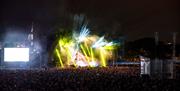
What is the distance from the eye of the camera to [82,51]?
8438cm

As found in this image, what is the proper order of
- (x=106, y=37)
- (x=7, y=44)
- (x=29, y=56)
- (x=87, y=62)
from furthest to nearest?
(x=106, y=37) < (x=7, y=44) < (x=87, y=62) < (x=29, y=56)

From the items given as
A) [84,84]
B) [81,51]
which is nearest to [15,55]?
→ [81,51]

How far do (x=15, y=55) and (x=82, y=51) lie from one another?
46.2 feet

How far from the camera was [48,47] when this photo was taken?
269ft

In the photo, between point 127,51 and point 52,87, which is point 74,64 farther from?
point 127,51

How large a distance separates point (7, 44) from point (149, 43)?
83.3m

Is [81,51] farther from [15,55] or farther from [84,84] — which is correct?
[84,84]

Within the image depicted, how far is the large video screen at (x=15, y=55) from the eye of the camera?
7494cm

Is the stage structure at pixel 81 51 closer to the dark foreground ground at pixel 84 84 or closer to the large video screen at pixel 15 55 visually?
the large video screen at pixel 15 55

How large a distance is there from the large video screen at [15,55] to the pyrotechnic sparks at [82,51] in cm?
635

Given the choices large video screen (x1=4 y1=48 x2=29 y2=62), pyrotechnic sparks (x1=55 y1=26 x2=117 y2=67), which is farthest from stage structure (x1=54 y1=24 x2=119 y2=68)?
large video screen (x1=4 y1=48 x2=29 y2=62)

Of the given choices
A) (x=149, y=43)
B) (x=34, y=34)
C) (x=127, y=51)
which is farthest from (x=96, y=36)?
(x=149, y=43)

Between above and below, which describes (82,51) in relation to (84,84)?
above

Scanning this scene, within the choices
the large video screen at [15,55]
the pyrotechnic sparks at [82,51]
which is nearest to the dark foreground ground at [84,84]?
the large video screen at [15,55]
